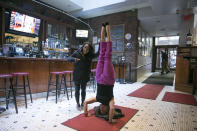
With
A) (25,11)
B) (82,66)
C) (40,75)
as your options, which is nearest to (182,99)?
(82,66)

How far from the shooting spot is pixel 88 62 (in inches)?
111

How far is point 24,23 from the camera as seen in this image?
488 centimetres

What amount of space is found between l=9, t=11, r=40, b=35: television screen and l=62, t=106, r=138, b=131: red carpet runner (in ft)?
13.7

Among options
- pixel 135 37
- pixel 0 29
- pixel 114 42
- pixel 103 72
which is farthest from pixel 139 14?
pixel 0 29

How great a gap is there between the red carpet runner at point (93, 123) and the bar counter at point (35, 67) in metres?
1.76

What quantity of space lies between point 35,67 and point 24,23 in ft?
7.99

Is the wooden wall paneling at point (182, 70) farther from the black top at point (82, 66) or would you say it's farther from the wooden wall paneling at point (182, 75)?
the black top at point (82, 66)

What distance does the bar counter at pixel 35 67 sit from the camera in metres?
2.99

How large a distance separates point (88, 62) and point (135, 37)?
183 inches

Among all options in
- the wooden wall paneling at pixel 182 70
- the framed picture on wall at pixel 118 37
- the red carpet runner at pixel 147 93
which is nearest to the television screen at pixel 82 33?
the framed picture on wall at pixel 118 37

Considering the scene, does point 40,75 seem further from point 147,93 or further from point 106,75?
point 147,93

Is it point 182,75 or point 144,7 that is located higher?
point 144,7

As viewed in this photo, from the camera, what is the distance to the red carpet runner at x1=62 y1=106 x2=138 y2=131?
79.1 inches

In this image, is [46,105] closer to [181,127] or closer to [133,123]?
[133,123]
